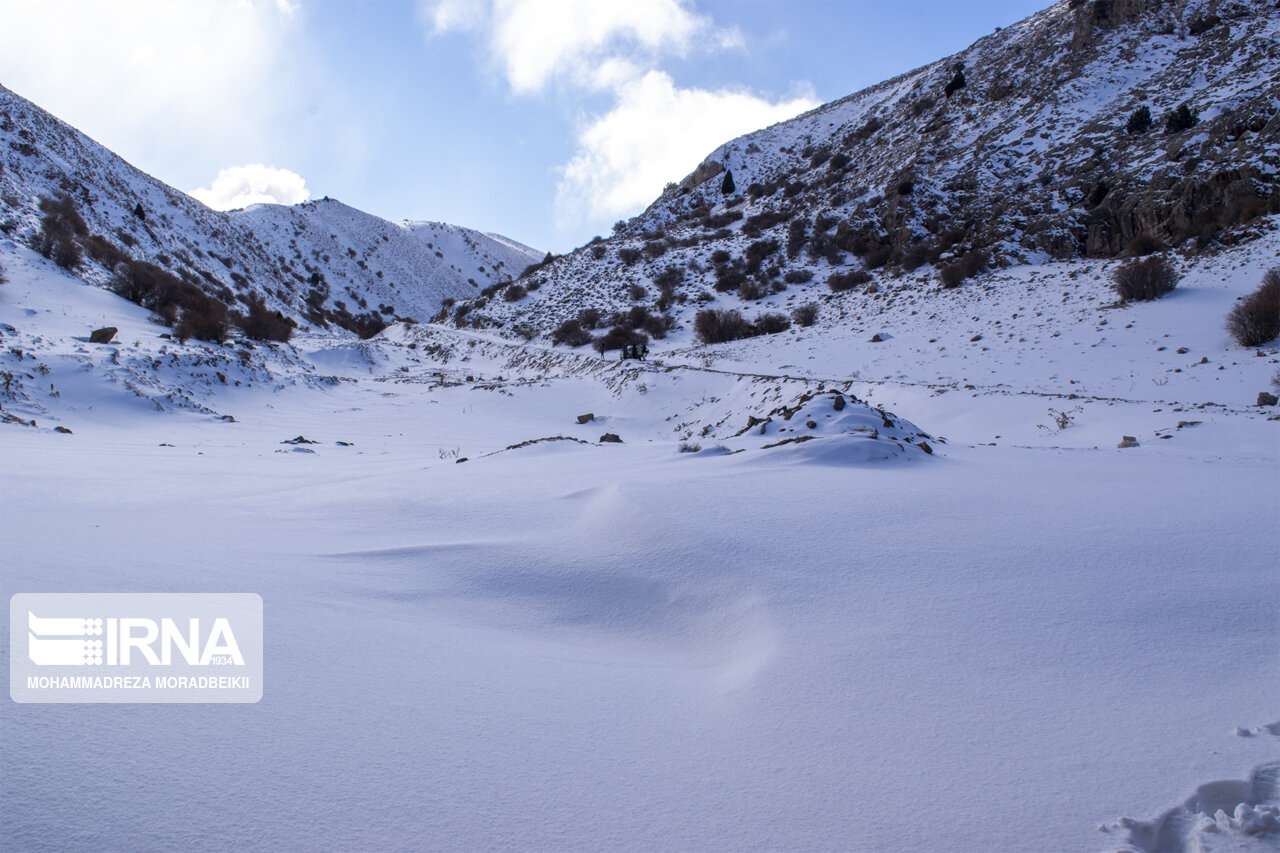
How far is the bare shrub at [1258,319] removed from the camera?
10.2 meters

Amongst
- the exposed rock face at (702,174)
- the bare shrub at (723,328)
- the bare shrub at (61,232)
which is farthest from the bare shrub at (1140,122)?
the bare shrub at (61,232)

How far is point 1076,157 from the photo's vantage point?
78.0 feet

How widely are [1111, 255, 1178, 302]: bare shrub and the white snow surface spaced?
846 centimetres

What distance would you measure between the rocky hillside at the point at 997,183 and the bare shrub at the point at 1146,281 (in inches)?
126

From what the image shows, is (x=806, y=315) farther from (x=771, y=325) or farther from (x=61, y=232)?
(x=61, y=232)

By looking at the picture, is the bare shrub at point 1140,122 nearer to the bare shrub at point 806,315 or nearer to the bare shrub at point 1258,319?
the bare shrub at point 806,315

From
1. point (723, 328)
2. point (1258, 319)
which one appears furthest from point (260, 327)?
point (1258, 319)

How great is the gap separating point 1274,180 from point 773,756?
22.8m

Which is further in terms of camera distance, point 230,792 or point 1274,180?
point 1274,180

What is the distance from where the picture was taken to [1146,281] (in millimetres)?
13547

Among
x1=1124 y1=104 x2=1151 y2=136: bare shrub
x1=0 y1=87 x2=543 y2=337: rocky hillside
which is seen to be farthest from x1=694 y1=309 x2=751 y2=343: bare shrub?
x1=1124 y1=104 x2=1151 y2=136: bare shrub

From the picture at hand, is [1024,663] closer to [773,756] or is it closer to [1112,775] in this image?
[1112,775]

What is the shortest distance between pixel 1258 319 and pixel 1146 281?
3.69 metres

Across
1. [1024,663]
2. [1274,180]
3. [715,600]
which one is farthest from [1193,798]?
[1274,180]
